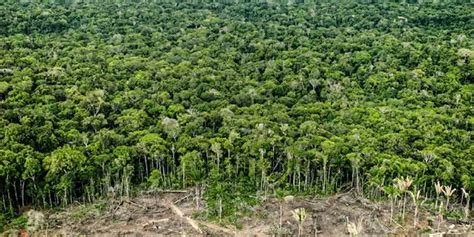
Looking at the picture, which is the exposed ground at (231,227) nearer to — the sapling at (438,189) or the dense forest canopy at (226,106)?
the sapling at (438,189)

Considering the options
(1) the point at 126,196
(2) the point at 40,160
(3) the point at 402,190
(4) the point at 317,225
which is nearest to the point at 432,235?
(3) the point at 402,190

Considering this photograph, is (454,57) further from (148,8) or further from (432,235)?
(148,8)

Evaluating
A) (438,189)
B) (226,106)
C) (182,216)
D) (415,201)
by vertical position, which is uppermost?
(226,106)

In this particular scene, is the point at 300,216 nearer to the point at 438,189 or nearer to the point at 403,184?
the point at 403,184

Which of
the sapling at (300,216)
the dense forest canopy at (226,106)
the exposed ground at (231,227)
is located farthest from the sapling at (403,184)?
the sapling at (300,216)

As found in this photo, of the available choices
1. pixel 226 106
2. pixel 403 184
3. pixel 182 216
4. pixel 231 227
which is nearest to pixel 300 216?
pixel 231 227

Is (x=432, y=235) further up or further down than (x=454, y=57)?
further down
